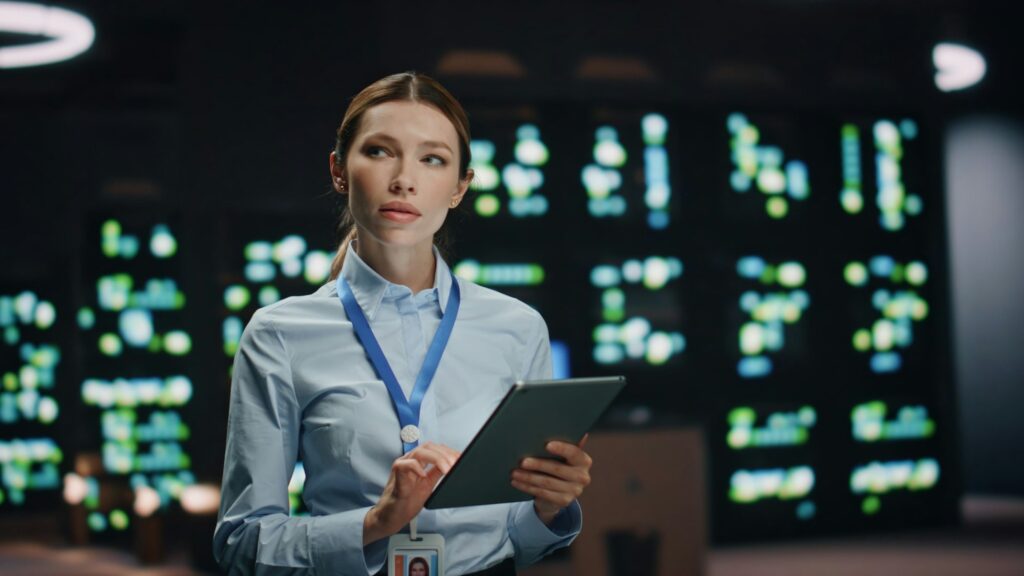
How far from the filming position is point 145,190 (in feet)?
20.1

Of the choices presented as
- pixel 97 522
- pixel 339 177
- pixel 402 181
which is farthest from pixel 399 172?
pixel 97 522

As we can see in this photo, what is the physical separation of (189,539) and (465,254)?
2093mm

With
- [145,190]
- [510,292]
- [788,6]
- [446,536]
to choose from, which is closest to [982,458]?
[788,6]

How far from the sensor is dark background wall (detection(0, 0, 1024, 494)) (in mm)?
5684

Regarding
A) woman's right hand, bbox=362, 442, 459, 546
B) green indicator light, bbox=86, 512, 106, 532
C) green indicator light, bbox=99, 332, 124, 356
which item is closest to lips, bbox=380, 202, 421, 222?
woman's right hand, bbox=362, 442, 459, 546

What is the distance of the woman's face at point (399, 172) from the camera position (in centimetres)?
126

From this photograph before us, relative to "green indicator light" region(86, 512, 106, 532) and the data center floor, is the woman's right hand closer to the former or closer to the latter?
the data center floor

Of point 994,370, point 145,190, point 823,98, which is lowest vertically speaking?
point 994,370

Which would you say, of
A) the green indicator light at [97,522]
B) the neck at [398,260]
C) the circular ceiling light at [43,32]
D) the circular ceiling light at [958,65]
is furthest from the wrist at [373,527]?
the circular ceiling light at [958,65]

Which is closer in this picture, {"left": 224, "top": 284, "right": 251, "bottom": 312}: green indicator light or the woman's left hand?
the woman's left hand

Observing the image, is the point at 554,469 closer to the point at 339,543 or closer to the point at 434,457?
the point at 434,457

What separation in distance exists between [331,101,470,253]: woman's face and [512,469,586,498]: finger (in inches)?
11.9

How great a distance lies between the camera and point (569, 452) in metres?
1.18

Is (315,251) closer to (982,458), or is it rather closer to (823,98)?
(823,98)
